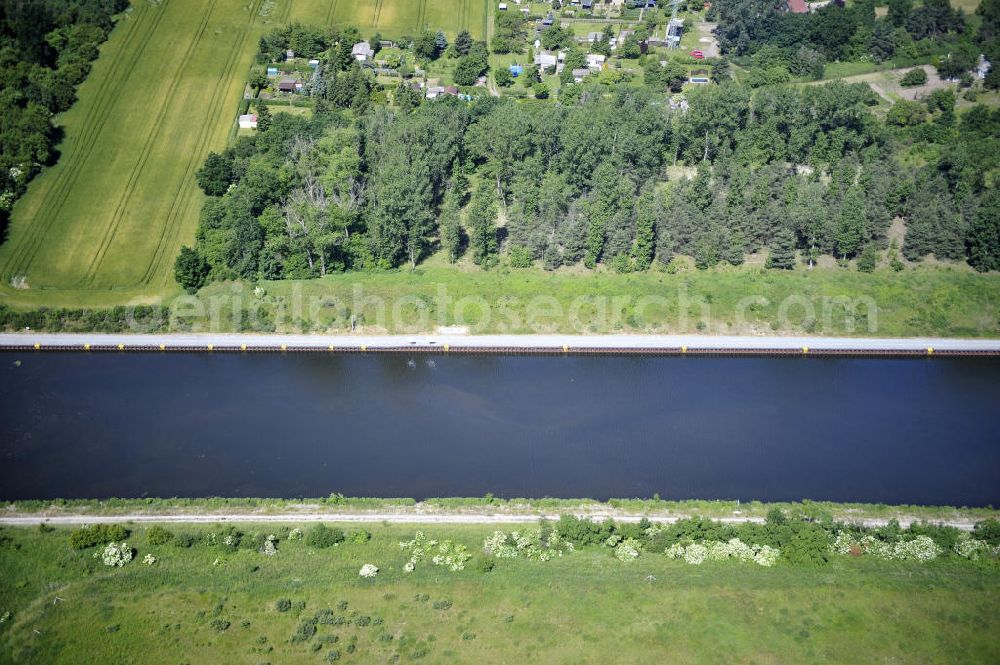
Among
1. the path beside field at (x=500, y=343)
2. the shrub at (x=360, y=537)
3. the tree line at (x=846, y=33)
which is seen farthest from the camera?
the tree line at (x=846, y=33)

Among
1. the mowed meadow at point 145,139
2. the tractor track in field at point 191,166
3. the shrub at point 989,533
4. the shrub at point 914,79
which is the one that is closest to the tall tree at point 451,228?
the mowed meadow at point 145,139

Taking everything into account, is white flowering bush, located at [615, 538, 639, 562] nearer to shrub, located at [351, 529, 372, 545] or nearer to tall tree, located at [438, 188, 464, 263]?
shrub, located at [351, 529, 372, 545]

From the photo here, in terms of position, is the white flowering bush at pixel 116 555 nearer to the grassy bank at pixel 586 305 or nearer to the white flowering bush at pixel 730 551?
the grassy bank at pixel 586 305

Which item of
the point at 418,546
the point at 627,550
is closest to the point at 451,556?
the point at 418,546

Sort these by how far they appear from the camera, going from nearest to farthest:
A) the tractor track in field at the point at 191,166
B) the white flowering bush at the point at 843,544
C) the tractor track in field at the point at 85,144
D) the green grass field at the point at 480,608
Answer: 1. the green grass field at the point at 480,608
2. the white flowering bush at the point at 843,544
3. the tractor track in field at the point at 191,166
4. the tractor track in field at the point at 85,144

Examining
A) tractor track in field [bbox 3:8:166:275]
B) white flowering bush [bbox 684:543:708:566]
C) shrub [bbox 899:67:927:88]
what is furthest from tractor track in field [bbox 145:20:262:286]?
shrub [bbox 899:67:927:88]

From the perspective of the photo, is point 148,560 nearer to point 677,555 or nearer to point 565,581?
point 565,581
